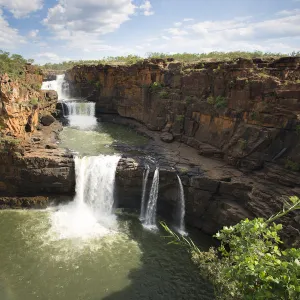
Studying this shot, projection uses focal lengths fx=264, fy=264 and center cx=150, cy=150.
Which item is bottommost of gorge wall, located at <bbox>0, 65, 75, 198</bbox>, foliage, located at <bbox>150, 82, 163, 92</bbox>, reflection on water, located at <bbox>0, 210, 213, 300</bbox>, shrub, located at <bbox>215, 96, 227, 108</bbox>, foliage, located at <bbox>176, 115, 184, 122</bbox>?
reflection on water, located at <bbox>0, 210, 213, 300</bbox>

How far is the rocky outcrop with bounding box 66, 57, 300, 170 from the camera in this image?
560 inches

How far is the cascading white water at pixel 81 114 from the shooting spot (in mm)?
26594

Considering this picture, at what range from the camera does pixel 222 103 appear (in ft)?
57.9

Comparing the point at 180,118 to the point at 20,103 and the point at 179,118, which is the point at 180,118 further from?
the point at 20,103

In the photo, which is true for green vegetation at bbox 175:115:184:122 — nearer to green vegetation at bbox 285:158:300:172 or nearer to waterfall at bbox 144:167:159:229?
waterfall at bbox 144:167:159:229

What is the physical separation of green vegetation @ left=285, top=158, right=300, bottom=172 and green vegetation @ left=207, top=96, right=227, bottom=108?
231 inches

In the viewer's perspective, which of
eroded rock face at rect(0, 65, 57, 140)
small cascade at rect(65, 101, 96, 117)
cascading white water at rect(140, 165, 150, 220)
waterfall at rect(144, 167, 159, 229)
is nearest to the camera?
waterfall at rect(144, 167, 159, 229)

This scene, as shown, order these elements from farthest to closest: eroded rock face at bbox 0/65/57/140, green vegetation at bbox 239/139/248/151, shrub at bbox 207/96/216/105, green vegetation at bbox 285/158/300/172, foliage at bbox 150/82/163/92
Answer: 1. foliage at bbox 150/82/163/92
2. shrub at bbox 207/96/216/105
3. eroded rock face at bbox 0/65/57/140
4. green vegetation at bbox 239/139/248/151
5. green vegetation at bbox 285/158/300/172

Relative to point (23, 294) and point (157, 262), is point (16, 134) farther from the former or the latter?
point (157, 262)

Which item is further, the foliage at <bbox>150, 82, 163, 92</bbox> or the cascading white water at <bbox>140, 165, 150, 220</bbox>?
the foliage at <bbox>150, 82, 163, 92</bbox>

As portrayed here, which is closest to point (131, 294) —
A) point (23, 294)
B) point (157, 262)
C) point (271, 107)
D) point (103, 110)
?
point (157, 262)

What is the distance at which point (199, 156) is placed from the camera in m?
18.3

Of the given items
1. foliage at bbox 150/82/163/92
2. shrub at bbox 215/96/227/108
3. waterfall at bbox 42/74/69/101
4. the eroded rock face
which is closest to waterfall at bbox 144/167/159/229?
shrub at bbox 215/96/227/108

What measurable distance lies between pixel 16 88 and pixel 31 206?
25.1 feet
